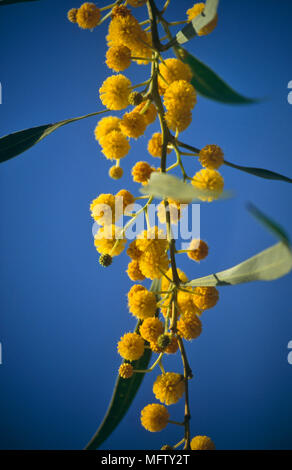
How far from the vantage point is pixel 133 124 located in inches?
23.2

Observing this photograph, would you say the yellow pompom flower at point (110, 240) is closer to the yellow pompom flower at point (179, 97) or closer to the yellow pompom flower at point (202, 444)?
the yellow pompom flower at point (179, 97)

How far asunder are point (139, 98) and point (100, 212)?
19 centimetres

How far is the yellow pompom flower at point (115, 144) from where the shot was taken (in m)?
0.61

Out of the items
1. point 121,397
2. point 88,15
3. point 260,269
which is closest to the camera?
point 260,269

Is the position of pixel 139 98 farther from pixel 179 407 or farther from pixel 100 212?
pixel 179 407

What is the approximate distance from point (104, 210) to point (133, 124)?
0.47 ft

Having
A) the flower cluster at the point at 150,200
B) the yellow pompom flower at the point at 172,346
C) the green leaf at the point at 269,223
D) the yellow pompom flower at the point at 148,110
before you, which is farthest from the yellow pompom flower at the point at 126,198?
the green leaf at the point at 269,223

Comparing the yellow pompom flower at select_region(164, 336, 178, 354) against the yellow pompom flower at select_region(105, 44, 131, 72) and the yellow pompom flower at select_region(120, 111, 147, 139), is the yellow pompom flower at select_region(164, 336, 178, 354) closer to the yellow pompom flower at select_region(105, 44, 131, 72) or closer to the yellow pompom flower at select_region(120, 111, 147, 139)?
the yellow pompom flower at select_region(120, 111, 147, 139)

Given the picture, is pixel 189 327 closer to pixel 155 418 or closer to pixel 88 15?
pixel 155 418

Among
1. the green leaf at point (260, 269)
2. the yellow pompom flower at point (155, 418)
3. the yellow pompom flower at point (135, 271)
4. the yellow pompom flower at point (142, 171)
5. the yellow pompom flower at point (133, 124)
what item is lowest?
the yellow pompom flower at point (155, 418)

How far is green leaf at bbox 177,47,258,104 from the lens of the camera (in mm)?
577

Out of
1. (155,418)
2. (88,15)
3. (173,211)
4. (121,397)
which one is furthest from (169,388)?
(88,15)

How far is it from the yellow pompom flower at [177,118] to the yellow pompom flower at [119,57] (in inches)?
4.9
